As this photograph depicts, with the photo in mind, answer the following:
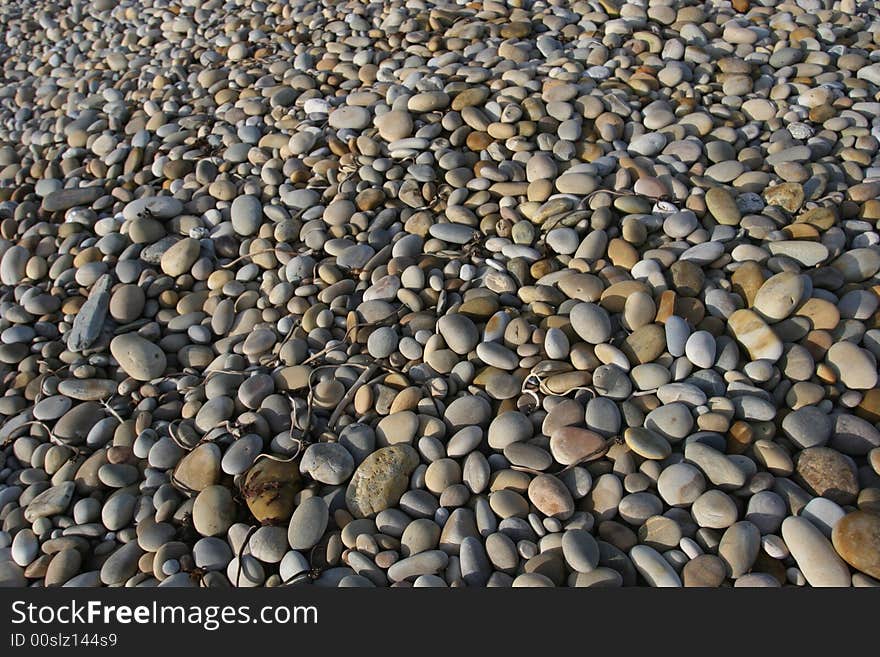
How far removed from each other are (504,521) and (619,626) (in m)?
0.32

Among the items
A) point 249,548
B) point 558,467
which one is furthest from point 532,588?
point 249,548

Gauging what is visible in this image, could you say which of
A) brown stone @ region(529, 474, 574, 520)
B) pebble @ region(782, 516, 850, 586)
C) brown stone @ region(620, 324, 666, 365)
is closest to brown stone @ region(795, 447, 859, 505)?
pebble @ region(782, 516, 850, 586)

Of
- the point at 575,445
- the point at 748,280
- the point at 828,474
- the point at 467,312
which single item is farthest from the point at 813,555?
the point at 467,312

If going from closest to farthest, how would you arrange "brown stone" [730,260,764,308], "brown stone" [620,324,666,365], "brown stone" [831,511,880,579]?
"brown stone" [831,511,880,579], "brown stone" [620,324,666,365], "brown stone" [730,260,764,308]

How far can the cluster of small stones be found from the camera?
1.50 m

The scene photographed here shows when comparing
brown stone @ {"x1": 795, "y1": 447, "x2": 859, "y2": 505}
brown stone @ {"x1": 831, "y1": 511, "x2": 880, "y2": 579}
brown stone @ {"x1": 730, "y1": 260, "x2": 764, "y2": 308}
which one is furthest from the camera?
brown stone @ {"x1": 730, "y1": 260, "x2": 764, "y2": 308}

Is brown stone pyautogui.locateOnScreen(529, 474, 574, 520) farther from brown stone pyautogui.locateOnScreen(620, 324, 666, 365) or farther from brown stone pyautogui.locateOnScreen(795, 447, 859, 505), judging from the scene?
brown stone pyautogui.locateOnScreen(795, 447, 859, 505)

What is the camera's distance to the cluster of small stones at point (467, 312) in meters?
Answer: 1.50

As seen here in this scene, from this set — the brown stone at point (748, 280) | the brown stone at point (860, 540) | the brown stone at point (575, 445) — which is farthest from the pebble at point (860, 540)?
the brown stone at point (748, 280)

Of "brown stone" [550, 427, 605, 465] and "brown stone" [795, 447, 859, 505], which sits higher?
"brown stone" [550, 427, 605, 465]

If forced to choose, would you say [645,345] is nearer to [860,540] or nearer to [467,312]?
[467,312]

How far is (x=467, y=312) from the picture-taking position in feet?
6.20

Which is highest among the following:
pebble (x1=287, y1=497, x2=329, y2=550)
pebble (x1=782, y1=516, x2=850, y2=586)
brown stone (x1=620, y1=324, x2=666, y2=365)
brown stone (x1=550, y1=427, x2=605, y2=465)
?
brown stone (x1=620, y1=324, x2=666, y2=365)

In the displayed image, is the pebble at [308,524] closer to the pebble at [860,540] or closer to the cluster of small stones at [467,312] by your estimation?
the cluster of small stones at [467,312]
